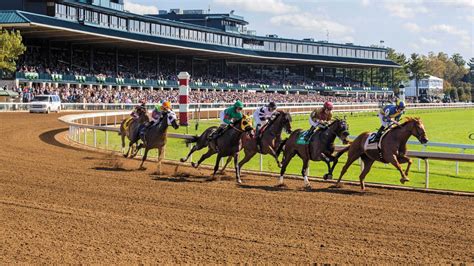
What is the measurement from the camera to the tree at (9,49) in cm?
3981

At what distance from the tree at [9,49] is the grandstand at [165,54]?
4.07 feet

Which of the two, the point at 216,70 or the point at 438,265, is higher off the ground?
the point at 216,70

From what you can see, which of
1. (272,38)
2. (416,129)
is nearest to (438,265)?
(416,129)

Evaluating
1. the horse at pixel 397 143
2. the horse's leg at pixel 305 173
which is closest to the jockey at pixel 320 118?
the horse's leg at pixel 305 173

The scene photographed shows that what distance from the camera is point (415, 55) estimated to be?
5359 inches

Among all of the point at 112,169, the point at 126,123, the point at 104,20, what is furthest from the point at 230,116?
the point at 104,20

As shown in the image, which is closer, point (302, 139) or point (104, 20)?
point (302, 139)

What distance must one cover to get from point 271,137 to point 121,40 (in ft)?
134

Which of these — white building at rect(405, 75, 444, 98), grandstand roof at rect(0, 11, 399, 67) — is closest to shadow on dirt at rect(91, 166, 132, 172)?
grandstand roof at rect(0, 11, 399, 67)

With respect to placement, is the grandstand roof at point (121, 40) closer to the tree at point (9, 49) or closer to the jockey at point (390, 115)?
the tree at point (9, 49)

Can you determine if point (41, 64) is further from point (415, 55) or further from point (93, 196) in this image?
point (415, 55)

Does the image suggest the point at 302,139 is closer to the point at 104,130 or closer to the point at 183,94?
the point at 183,94

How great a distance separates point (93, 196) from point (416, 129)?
19.0ft

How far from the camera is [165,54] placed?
66.7 metres
